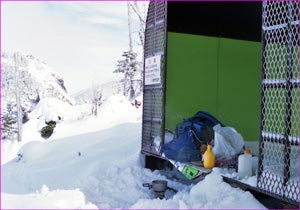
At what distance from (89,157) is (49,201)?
240 cm

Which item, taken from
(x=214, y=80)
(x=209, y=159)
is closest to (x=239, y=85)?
(x=214, y=80)

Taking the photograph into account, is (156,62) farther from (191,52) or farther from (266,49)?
(266,49)

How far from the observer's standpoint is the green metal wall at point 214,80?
7.18 m

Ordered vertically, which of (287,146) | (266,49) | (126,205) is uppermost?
(266,49)

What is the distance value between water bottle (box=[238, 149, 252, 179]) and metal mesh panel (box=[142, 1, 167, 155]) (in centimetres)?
197

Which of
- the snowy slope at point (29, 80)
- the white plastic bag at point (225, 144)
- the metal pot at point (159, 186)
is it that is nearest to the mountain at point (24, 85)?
the snowy slope at point (29, 80)

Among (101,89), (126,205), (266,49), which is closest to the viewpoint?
(266,49)

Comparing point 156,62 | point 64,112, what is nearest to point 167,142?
point 156,62

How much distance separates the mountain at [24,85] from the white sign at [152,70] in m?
5.00

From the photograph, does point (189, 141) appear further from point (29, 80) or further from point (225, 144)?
point (29, 80)

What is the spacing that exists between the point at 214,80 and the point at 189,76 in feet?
1.93

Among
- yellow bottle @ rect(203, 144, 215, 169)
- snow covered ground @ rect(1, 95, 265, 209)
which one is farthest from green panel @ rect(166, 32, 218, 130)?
yellow bottle @ rect(203, 144, 215, 169)

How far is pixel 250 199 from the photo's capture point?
3.97 meters

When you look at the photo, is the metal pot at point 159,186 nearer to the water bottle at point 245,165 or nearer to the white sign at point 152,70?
the water bottle at point 245,165
